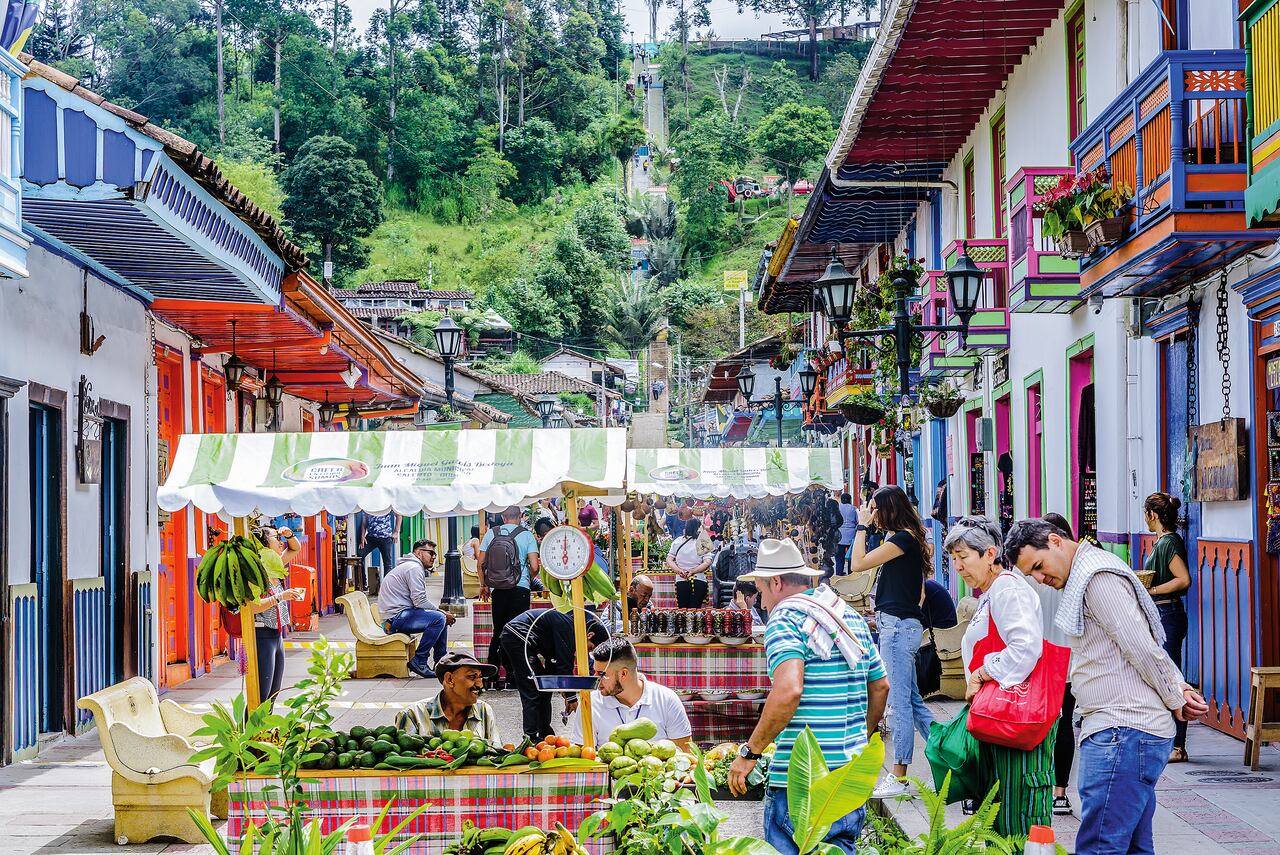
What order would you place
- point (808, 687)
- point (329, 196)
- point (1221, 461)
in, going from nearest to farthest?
point (808, 687) < point (1221, 461) < point (329, 196)

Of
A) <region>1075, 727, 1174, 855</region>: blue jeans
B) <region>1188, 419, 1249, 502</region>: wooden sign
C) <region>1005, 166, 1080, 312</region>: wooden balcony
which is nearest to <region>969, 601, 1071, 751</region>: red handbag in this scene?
<region>1075, 727, 1174, 855</region>: blue jeans

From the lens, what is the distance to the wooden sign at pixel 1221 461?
32.9ft

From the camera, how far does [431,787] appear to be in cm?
617

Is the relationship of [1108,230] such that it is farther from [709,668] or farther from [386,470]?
[386,470]

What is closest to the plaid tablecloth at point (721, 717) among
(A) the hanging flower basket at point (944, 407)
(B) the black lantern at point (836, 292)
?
(B) the black lantern at point (836, 292)

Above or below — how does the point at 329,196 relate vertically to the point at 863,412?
above

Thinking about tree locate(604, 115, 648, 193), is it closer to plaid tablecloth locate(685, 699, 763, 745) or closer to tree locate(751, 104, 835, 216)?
tree locate(751, 104, 835, 216)

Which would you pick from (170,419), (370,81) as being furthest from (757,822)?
(370,81)

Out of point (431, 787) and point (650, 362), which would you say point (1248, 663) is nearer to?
point (431, 787)

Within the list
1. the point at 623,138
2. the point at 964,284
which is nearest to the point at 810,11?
the point at 623,138

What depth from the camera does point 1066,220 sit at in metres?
11.1

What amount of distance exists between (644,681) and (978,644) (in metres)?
2.38

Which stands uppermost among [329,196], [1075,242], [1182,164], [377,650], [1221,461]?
[329,196]

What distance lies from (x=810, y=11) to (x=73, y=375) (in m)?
133
